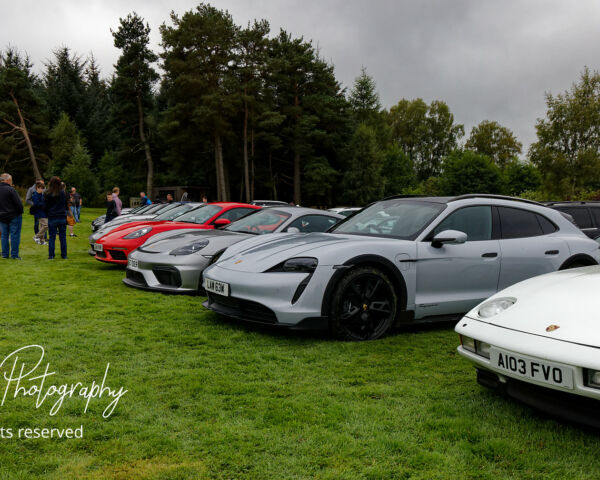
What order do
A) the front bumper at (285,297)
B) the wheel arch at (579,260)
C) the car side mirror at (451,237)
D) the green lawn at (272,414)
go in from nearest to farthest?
the green lawn at (272,414), the front bumper at (285,297), the car side mirror at (451,237), the wheel arch at (579,260)

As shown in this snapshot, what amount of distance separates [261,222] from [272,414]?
16.6 ft

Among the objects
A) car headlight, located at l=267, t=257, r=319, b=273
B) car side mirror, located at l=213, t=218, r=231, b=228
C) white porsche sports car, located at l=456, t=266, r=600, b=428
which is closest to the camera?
white porsche sports car, located at l=456, t=266, r=600, b=428

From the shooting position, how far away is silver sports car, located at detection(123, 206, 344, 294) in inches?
282

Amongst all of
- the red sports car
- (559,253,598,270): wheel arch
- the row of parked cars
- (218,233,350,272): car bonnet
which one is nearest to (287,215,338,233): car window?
the row of parked cars

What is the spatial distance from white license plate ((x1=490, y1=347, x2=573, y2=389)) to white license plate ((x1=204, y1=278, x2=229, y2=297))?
2729mm

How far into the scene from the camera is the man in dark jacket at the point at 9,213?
10984 millimetres

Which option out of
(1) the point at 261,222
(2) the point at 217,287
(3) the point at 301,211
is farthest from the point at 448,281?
(1) the point at 261,222

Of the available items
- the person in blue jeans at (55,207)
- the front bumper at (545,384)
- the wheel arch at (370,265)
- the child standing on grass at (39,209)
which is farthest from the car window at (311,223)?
the child standing on grass at (39,209)

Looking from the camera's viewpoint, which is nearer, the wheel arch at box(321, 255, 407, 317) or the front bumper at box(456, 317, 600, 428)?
the front bumper at box(456, 317, 600, 428)

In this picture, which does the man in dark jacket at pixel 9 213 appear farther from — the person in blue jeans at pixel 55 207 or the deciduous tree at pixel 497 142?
the deciduous tree at pixel 497 142

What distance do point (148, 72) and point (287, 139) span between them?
568 inches

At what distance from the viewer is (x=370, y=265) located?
5051mm

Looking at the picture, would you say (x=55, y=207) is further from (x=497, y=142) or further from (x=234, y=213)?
(x=497, y=142)

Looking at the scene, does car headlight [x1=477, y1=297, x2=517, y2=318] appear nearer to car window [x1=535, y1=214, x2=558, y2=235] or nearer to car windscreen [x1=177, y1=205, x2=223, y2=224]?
car window [x1=535, y1=214, x2=558, y2=235]
